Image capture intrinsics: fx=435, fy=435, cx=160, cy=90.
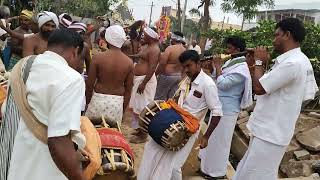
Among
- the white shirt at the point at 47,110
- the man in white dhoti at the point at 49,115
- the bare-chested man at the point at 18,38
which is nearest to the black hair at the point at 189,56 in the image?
the man in white dhoti at the point at 49,115

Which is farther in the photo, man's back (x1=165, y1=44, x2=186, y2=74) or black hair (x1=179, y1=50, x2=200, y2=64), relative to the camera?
man's back (x1=165, y1=44, x2=186, y2=74)

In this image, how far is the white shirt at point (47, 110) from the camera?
219cm

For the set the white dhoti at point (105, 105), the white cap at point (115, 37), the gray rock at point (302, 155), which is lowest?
the gray rock at point (302, 155)

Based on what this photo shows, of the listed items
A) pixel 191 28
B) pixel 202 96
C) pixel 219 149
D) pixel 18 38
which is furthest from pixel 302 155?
pixel 191 28

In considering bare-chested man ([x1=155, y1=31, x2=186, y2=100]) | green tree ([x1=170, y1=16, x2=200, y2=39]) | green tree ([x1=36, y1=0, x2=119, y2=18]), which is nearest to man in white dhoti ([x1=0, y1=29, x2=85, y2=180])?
bare-chested man ([x1=155, y1=31, x2=186, y2=100])

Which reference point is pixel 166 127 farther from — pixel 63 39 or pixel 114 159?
pixel 63 39

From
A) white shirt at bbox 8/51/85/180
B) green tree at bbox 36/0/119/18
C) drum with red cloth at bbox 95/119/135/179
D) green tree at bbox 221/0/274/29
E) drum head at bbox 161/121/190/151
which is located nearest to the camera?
white shirt at bbox 8/51/85/180

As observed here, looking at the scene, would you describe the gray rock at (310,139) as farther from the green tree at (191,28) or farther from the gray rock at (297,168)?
the green tree at (191,28)

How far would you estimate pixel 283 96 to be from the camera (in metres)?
3.66

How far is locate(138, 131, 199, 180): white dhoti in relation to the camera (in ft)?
14.4

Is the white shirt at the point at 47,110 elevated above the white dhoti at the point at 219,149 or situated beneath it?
elevated above

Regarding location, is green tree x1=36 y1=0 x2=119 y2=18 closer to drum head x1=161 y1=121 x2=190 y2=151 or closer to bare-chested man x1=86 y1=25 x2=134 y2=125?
bare-chested man x1=86 y1=25 x2=134 y2=125

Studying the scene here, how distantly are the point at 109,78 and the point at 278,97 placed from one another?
6.12 ft

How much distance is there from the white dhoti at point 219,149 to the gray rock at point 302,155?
1.57m
